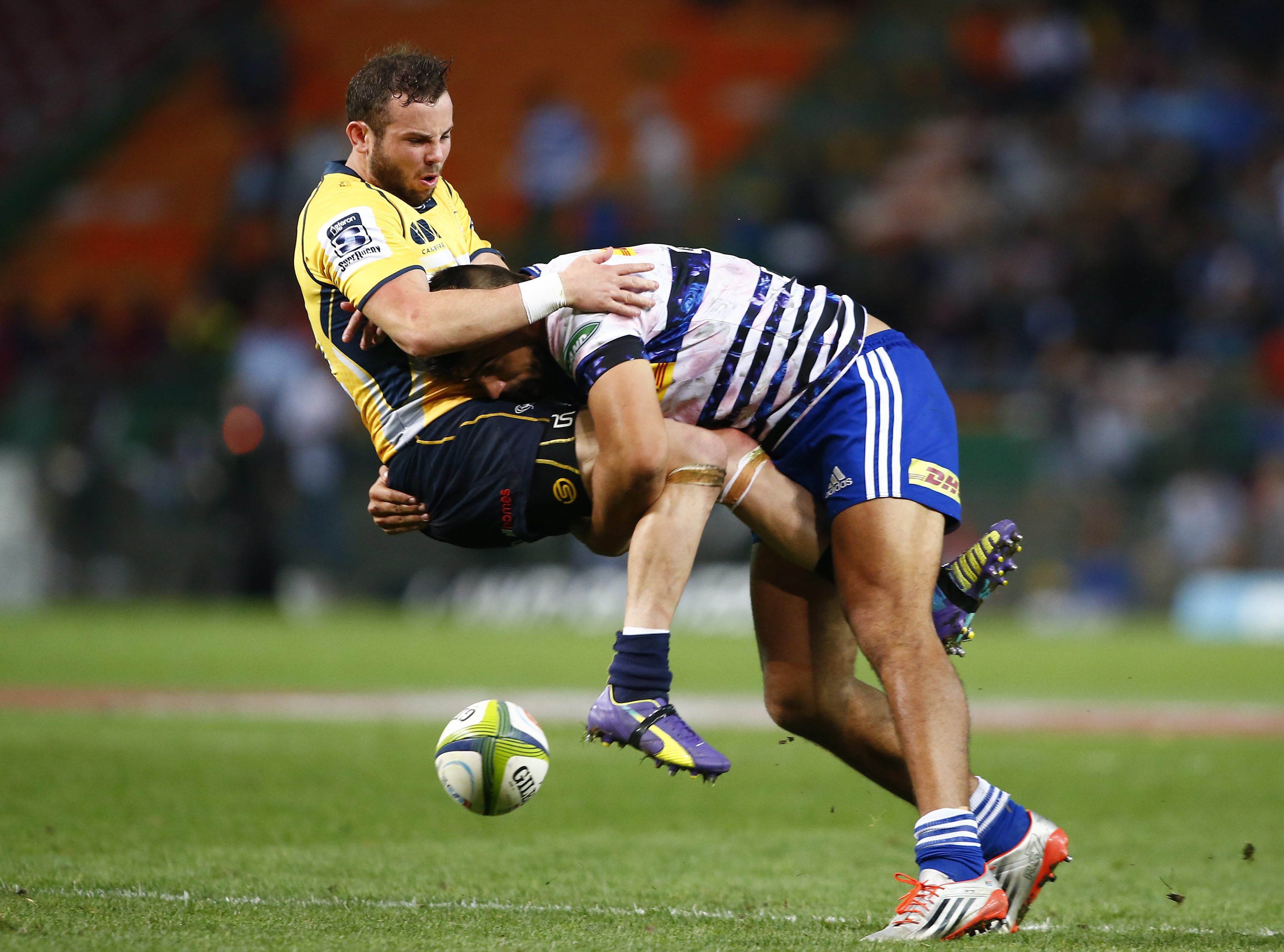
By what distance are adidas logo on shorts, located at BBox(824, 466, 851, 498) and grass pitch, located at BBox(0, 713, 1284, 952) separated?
1.26m

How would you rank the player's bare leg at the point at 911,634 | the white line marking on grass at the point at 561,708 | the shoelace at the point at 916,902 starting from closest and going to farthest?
the shoelace at the point at 916,902
the player's bare leg at the point at 911,634
the white line marking on grass at the point at 561,708

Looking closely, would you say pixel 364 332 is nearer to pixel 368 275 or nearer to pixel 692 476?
pixel 368 275

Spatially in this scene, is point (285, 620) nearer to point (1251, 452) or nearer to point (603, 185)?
point (603, 185)

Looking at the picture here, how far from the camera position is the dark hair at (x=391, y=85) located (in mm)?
5121

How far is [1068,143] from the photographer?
20.9 m

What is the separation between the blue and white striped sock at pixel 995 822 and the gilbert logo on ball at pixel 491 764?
1.40 m

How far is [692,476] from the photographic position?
485 cm

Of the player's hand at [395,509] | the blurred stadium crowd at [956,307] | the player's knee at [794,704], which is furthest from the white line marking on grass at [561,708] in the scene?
the blurred stadium crowd at [956,307]

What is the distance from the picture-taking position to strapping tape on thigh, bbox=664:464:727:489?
484 cm

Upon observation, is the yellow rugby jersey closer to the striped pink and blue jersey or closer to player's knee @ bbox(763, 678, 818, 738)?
the striped pink and blue jersey

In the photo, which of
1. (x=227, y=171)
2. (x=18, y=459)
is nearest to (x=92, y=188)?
(x=227, y=171)

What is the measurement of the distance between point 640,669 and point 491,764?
1.76 ft

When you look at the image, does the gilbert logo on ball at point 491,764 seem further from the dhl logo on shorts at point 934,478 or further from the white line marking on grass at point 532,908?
the dhl logo on shorts at point 934,478

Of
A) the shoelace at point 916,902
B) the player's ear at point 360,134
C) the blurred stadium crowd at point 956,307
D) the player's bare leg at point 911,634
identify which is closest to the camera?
the shoelace at point 916,902
